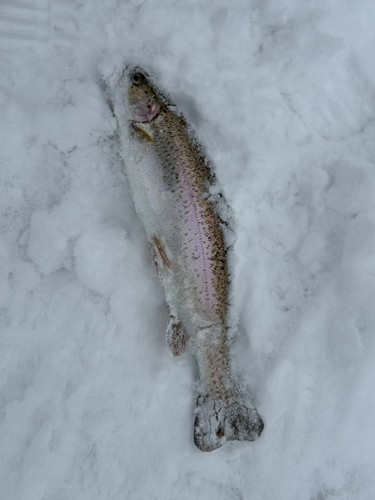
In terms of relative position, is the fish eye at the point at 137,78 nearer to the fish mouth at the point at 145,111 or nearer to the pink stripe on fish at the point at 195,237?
the fish mouth at the point at 145,111

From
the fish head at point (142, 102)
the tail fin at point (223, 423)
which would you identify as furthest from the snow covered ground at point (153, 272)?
the fish head at point (142, 102)

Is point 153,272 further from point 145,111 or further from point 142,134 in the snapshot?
point 145,111

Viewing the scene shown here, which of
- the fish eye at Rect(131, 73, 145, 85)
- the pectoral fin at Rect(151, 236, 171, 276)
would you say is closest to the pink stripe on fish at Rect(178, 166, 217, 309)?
the pectoral fin at Rect(151, 236, 171, 276)

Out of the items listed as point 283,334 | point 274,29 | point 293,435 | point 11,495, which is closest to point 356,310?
point 283,334

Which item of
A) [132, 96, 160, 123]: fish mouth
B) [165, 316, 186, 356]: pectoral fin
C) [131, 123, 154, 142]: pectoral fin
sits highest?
[132, 96, 160, 123]: fish mouth

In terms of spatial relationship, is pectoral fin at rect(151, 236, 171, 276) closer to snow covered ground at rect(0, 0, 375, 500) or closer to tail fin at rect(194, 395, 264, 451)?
snow covered ground at rect(0, 0, 375, 500)

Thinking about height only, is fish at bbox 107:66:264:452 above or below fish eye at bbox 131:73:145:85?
below

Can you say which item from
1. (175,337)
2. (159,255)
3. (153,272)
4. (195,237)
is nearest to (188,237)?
(195,237)
